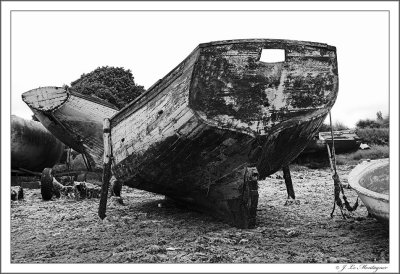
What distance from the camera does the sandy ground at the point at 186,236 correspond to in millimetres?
4133

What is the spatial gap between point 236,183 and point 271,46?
5.29 feet

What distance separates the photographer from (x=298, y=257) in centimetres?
403

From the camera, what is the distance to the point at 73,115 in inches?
288

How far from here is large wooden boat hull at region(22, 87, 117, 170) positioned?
23.7ft

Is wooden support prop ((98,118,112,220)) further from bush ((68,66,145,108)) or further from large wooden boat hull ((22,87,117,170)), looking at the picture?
bush ((68,66,145,108))

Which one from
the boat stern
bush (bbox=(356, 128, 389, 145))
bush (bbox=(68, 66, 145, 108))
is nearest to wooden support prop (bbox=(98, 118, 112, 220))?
the boat stern

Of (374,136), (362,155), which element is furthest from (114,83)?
(374,136)

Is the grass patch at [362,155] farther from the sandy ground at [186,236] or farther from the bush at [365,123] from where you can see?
the bush at [365,123]

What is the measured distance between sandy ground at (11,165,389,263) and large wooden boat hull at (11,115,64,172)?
126 inches

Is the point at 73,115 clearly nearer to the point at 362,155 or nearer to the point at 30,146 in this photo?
the point at 30,146

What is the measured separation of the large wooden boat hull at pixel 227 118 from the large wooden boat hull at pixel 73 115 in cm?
208

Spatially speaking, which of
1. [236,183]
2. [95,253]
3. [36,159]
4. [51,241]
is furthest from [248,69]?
[36,159]

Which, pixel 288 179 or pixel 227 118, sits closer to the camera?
pixel 227 118

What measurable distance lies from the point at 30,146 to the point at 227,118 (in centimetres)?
749
